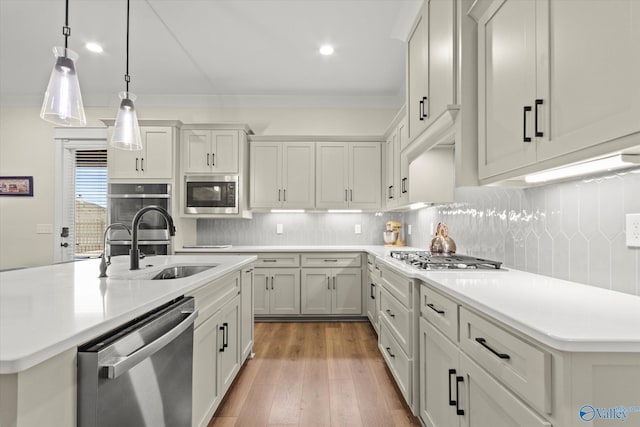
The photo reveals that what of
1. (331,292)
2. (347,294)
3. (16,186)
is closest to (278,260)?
(331,292)

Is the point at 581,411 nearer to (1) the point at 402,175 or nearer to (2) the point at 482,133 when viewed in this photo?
(2) the point at 482,133

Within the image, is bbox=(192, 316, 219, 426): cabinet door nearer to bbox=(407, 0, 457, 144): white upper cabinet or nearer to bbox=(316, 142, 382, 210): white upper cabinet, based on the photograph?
bbox=(407, 0, 457, 144): white upper cabinet

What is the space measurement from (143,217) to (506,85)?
387 centimetres

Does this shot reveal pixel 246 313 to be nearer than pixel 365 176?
Yes

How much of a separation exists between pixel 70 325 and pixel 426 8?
2437 millimetres

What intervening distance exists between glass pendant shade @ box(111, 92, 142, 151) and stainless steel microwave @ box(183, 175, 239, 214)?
1.99m

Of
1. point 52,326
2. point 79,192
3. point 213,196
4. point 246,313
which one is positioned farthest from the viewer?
point 79,192

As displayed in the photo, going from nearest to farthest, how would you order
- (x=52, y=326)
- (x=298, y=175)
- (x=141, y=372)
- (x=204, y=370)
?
(x=52, y=326), (x=141, y=372), (x=204, y=370), (x=298, y=175)

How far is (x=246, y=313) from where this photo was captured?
2.81 m

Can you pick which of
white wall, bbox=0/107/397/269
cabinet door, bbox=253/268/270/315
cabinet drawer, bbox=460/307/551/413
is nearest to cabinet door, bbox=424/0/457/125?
cabinet drawer, bbox=460/307/551/413

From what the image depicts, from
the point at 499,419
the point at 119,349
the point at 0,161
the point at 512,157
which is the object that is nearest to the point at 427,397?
the point at 499,419

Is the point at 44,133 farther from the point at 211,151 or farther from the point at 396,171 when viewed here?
the point at 396,171

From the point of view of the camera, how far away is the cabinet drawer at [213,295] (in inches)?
67.3

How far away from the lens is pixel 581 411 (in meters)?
0.81
